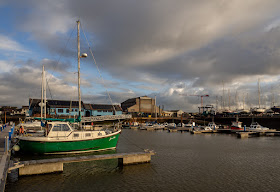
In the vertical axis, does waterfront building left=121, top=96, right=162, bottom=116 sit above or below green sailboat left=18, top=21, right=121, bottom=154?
above

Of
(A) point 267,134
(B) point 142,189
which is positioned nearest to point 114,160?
(B) point 142,189

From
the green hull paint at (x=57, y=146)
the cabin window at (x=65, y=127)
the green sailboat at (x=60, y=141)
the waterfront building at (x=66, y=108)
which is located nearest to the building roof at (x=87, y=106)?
the waterfront building at (x=66, y=108)

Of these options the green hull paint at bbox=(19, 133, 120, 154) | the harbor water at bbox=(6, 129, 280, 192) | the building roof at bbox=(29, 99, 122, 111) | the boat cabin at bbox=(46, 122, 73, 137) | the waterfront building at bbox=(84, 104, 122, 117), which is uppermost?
the building roof at bbox=(29, 99, 122, 111)

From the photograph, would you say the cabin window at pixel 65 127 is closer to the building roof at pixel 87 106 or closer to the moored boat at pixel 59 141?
the moored boat at pixel 59 141

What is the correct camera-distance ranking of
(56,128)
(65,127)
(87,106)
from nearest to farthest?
(56,128), (65,127), (87,106)

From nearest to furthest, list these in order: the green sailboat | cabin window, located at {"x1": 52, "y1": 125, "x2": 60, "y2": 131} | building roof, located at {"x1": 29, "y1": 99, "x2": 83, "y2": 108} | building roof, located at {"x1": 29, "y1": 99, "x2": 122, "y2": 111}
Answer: the green sailboat → cabin window, located at {"x1": 52, "y1": 125, "x2": 60, "y2": 131} → building roof, located at {"x1": 29, "y1": 99, "x2": 83, "y2": 108} → building roof, located at {"x1": 29, "y1": 99, "x2": 122, "y2": 111}

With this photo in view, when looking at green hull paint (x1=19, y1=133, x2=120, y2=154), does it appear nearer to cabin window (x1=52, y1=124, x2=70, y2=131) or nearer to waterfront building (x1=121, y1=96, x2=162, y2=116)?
cabin window (x1=52, y1=124, x2=70, y2=131)

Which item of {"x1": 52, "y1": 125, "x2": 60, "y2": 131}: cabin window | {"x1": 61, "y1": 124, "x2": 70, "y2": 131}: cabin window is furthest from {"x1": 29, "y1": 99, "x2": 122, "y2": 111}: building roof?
{"x1": 52, "y1": 125, "x2": 60, "y2": 131}: cabin window

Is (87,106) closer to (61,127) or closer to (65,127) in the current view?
(65,127)

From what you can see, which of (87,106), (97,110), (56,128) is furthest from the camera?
(87,106)

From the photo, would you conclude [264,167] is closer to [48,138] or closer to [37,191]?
[37,191]

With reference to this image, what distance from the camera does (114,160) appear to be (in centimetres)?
2283

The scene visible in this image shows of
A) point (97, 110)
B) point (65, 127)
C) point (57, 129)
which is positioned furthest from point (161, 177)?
point (97, 110)

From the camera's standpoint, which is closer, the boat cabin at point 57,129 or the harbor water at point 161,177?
the harbor water at point 161,177
